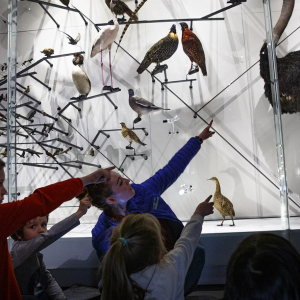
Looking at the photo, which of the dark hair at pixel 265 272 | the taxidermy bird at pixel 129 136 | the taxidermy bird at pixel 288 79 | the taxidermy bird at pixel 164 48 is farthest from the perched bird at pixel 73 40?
the dark hair at pixel 265 272

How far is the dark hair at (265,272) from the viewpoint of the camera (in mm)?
717

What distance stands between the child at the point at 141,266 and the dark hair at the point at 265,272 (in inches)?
9.7

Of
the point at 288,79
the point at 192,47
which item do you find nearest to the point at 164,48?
the point at 192,47

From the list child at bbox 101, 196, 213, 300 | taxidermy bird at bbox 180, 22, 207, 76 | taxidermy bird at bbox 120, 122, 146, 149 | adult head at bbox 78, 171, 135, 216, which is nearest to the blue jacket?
adult head at bbox 78, 171, 135, 216

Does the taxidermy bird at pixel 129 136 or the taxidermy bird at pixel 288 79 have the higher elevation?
the taxidermy bird at pixel 288 79

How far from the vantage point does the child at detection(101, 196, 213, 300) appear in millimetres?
927

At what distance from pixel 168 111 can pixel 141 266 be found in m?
1.35

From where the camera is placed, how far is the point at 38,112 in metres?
2.46

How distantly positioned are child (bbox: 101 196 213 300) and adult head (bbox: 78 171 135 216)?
0.32 meters

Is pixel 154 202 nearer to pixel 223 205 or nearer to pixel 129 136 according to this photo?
pixel 223 205

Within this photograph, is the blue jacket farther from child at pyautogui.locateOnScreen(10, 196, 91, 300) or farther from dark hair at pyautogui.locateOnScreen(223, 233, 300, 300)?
dark hair at pyautogui.locateOnScreen(223, 233, 300, 300)

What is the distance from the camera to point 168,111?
2.18 m

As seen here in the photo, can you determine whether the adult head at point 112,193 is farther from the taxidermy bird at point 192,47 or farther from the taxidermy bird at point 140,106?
the taxidermy bird at point 192,47

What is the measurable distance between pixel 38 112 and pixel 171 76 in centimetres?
97
